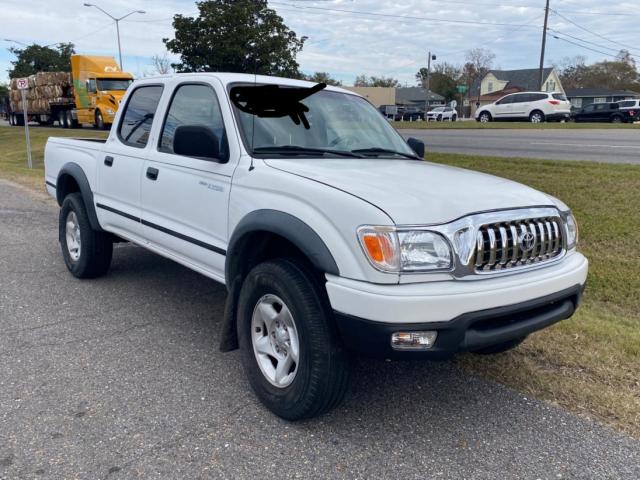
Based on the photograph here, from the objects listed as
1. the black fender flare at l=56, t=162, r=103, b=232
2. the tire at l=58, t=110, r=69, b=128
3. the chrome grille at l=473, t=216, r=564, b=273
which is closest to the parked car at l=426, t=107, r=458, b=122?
the tire at l=58, t=110, r=69, b=128

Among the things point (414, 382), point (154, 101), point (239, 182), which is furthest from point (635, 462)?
point (154, 101)

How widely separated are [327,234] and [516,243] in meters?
1.00

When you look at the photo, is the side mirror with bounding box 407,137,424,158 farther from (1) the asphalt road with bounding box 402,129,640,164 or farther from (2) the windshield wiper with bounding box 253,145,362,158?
(1) the asphalt road with bounding box 402,129,640,164

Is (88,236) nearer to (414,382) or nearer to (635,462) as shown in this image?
(414,382)

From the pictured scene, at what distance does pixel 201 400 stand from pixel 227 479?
81cm

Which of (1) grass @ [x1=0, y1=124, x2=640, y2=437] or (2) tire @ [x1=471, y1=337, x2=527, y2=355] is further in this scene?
(2) tire @ [x1=471, y1=337, x2=527, y2=355]

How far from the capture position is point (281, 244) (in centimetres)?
342

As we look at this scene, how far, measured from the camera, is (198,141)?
3.78 metres

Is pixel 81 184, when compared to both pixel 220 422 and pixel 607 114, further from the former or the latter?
pixel 607 114

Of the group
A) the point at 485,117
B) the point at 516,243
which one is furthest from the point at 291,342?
the point at 485,117

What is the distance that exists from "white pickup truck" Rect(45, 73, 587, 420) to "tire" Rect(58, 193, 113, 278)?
1.08 metres

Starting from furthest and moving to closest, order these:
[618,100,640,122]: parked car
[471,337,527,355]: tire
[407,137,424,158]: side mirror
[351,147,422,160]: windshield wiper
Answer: [618,100,640,122]: parked car, [407,137,424,158]: side mirror, [351,147,422,160]: windshield wiper, [471,337,527,355]: tire

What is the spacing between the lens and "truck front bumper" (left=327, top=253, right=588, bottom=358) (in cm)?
269

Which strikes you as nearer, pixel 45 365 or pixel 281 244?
pixel 281 244
